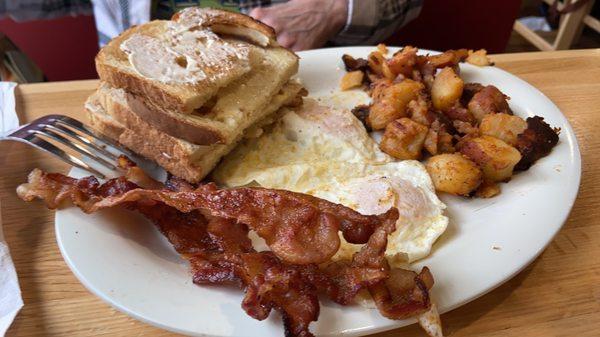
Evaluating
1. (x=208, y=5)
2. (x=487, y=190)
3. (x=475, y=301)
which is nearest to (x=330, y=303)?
(x=475, y=301)

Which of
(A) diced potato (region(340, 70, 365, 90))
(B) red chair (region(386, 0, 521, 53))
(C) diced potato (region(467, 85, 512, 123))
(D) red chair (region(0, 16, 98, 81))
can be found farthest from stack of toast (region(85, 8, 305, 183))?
(D) red chair (region(0, 16, 98, 81))

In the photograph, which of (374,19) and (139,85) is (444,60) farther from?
(139,85)

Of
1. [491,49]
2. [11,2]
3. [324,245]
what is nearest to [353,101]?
[324,245]

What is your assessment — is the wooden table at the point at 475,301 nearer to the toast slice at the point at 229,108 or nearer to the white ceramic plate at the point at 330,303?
the white ceramic plate at the point at 330,303

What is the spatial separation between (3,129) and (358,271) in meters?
1.46

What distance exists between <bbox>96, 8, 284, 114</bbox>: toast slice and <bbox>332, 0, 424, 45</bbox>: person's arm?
73 cm

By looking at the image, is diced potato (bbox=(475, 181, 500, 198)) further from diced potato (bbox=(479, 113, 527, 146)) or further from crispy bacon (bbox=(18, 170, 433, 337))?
crispy bacon (bbox=(18, 170, 433, 337))

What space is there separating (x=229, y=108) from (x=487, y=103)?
0.87m

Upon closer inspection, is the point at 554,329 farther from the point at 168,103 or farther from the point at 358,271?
the point at 168,103

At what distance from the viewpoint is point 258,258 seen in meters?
1.22

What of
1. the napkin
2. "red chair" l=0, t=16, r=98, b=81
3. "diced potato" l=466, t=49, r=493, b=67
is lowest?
"red chair" l=0, t=16, r=98, b=81

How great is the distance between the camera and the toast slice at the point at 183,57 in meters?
1.70

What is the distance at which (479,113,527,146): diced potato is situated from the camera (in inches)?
66.9

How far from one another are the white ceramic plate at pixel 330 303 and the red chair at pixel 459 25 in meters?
1.58
